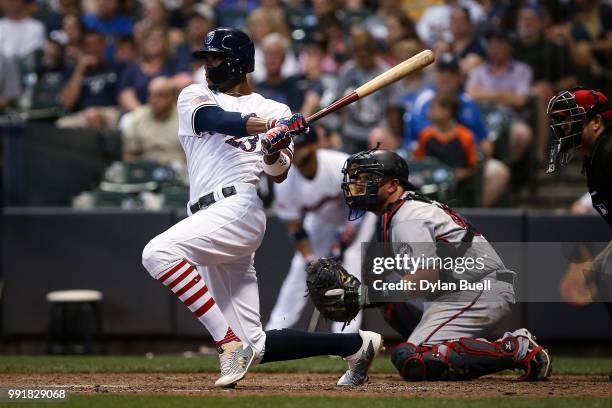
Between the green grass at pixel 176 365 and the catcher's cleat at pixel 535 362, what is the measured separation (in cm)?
87

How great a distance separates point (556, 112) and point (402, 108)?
179 inches

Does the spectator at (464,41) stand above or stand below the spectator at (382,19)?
below

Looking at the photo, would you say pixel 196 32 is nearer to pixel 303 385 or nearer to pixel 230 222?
pixel 303 385

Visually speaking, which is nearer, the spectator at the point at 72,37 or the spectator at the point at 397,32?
the spectator at the point at 397,32

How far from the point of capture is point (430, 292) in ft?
19.8

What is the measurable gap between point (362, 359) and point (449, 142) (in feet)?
14.4

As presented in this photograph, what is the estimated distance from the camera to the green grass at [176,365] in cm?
724

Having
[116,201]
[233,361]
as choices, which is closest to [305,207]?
[116,201]

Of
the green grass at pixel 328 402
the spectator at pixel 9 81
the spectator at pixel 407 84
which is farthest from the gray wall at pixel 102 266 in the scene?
the green grass at pixel 328 402

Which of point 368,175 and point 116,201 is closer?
point 368,175

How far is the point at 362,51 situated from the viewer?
10820 millimetres

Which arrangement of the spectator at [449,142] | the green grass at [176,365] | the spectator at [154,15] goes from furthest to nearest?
1. the spectator at [154,15]
2. the spectator at [449,142]
3. the green grass at [176,365]

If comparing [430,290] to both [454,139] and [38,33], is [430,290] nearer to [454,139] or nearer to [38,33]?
[454,139]

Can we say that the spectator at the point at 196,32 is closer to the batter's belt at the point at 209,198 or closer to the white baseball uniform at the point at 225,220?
the white baseball uniform at the point at 225,220
